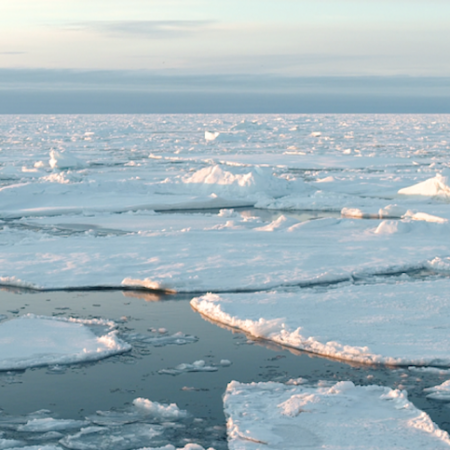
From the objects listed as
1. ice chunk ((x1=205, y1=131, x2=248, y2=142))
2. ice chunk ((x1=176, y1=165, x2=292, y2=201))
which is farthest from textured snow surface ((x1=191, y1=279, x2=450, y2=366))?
ice chunk ((x1=205, y1=131, x2=248, y2=142))

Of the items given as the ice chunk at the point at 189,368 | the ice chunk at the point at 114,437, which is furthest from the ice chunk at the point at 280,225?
the ice chunk at the point at 114,437

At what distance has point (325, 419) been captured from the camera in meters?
5.13

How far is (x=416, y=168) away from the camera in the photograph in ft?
76.7

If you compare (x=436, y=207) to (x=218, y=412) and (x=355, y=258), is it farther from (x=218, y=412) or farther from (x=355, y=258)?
(x=218, y=412)

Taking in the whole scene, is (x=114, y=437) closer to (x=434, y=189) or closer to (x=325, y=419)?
(x=325, y=419)

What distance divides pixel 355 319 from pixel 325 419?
2.35 meters

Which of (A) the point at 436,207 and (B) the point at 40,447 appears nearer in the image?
(B) the point at 40,447

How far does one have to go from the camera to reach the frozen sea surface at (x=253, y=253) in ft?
22.1

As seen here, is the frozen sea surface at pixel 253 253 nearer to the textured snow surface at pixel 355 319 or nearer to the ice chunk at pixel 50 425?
the textured snow surface at pixel 355 319

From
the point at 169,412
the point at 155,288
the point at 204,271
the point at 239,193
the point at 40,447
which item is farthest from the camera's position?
the point at 239,193

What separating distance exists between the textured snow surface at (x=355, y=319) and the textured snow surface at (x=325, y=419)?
0.84m

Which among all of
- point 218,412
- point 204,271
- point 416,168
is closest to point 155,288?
point 204,271

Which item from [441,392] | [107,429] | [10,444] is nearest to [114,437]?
[107,429]

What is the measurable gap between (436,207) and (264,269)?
713 centimetres
